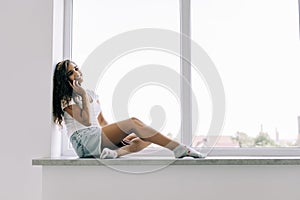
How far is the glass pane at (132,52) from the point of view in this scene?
2209 millimetres

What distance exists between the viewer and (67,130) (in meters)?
2.06

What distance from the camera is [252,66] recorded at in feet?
7.42

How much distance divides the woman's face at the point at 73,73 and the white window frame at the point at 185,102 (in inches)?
8.5

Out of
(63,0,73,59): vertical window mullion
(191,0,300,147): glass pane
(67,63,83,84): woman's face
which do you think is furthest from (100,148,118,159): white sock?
(63,0,73,59): vertical window mullion

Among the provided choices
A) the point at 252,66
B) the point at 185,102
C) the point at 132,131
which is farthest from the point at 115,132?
the point at 252,66

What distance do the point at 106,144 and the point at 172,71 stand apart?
56 cm

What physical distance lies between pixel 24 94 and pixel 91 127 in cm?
40

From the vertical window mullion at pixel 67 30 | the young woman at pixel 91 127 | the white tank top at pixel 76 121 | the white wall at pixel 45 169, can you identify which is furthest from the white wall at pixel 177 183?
the vertical window mullion at pixel 67 30

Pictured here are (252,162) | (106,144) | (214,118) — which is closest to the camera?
(252,162)

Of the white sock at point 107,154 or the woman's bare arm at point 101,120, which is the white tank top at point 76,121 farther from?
the white sock at point 107,154

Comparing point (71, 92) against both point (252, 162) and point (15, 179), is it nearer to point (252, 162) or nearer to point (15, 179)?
point (15, 179)

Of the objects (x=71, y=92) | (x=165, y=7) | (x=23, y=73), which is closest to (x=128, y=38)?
(x=165, y=7)

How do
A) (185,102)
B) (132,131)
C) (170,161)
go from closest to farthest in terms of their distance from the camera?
(170,161), (132,131), (185,102)

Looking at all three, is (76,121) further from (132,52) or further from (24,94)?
(132,52)
